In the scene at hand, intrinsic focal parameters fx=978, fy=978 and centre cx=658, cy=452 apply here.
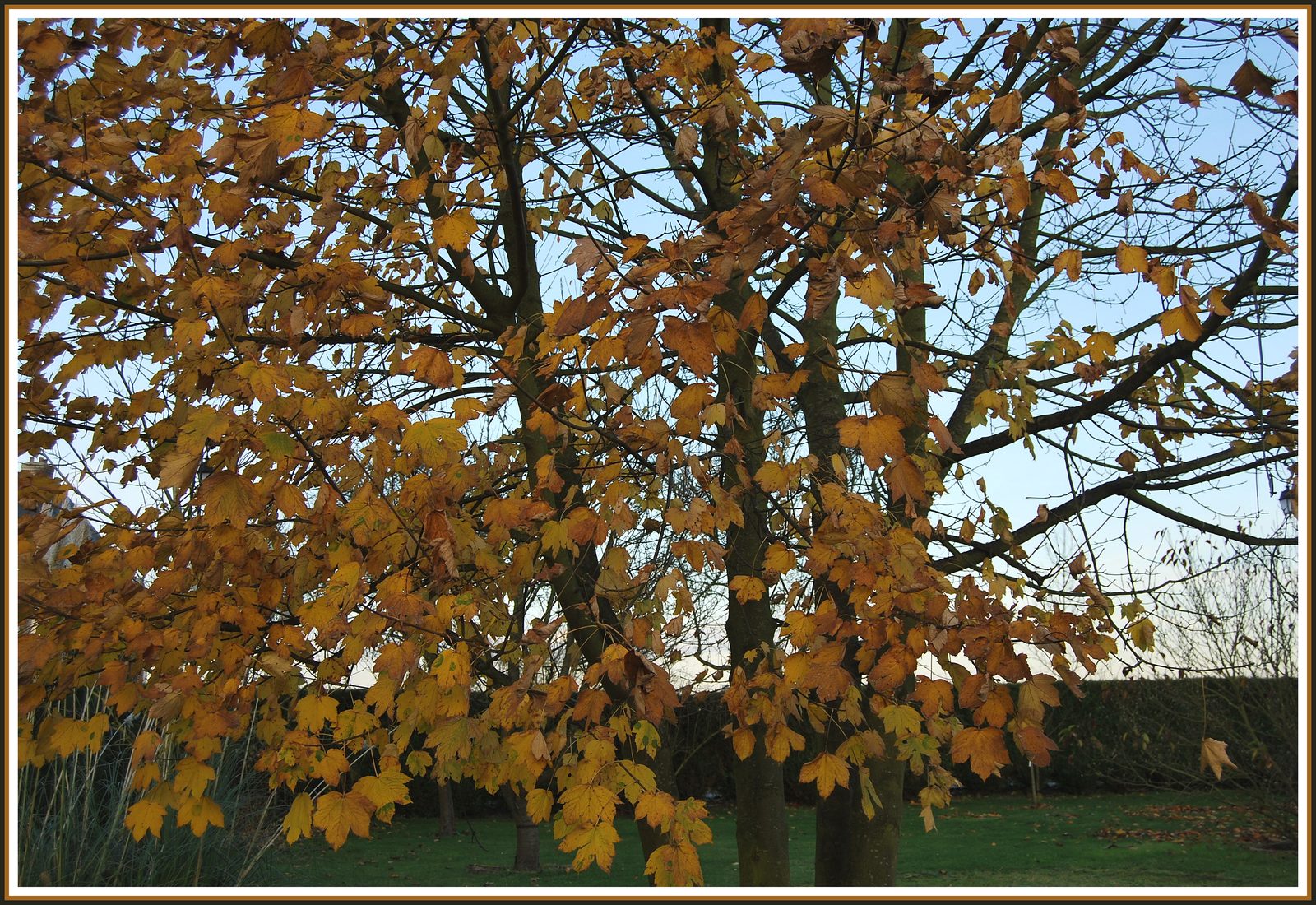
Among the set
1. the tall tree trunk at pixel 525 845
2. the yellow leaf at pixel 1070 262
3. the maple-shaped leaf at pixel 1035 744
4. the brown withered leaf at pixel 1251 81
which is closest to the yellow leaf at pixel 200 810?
the maple-shaped leaf at pixel 1035 744

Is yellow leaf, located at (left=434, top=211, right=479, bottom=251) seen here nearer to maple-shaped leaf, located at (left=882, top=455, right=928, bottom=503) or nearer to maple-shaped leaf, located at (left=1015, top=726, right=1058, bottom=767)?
maple-shaped leaf, located at (left=882, top=455, right=928, bottom=503)

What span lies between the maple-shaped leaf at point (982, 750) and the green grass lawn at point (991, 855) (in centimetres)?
539

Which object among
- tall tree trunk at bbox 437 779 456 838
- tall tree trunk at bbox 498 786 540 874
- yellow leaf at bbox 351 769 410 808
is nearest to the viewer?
yellow leaf at bbox 351 769 410 808

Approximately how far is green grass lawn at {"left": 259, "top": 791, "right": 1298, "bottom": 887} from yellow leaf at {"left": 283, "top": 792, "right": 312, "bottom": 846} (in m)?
4.13

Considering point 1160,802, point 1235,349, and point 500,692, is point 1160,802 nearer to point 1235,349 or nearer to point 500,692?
point 1235,349

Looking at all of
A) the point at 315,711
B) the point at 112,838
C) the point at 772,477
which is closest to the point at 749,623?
the point at 772,477

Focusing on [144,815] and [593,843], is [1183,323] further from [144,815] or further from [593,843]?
[144,815]

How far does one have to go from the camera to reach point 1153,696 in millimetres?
Answer: 9992

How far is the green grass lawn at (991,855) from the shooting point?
858 centimetres

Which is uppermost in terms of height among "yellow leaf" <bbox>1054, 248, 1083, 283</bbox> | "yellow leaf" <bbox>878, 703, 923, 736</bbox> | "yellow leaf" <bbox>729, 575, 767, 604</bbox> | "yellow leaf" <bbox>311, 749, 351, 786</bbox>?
"yellow leaf" <bbox>1054, 248, 1083, 283</bbox>

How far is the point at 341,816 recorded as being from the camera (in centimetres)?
263

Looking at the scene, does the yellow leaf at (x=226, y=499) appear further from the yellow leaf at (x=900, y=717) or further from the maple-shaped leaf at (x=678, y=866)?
the yellow leaf at (x=900, y=717)

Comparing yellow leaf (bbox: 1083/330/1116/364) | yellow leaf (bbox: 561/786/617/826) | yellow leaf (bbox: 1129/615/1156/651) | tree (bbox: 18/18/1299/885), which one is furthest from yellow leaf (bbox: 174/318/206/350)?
yellow leaf (bbox: 1129/615/1156/651)

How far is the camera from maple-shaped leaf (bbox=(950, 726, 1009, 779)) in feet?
8.01
